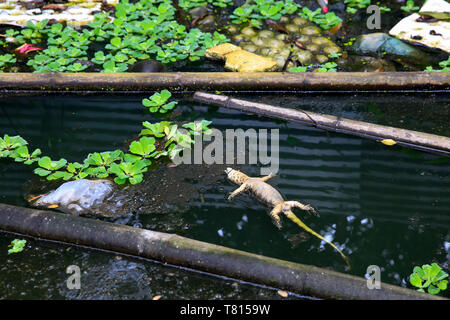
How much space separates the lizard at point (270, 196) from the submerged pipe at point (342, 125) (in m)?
0.97

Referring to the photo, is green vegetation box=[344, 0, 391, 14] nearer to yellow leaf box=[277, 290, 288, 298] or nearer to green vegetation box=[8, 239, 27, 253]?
yellow leaf box=[277, 290, 288, 298]

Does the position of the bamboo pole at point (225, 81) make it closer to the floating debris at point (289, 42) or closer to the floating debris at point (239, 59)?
the floating debris at point (239, 59)

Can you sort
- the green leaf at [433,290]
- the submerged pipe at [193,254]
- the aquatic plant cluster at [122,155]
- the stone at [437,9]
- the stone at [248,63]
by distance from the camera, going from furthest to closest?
the stone at [437,9] < the stone at [248,63] < the aquatic plant cluster at [122,155] < the green leaf at [433,290] < the submerged pipe at [193,254]

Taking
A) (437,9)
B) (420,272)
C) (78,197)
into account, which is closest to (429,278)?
(420,272)

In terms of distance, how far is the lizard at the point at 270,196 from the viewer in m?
4.06

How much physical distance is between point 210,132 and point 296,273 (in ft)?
7.23

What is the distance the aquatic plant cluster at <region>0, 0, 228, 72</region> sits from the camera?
6.57m

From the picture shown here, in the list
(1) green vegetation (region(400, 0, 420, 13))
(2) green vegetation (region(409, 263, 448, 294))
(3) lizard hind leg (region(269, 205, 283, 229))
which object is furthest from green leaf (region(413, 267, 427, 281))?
(1) green vegetation (region(400, 0, 420, 13))

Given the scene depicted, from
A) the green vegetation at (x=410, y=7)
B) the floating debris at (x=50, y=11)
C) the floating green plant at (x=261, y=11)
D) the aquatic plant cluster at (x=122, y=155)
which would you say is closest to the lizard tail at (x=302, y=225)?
the aquatic plant cluster at (x=122, y=155)

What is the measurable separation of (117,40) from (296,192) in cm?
369

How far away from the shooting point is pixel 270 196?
4211 millimetres

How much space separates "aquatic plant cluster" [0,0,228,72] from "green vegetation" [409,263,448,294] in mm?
4219

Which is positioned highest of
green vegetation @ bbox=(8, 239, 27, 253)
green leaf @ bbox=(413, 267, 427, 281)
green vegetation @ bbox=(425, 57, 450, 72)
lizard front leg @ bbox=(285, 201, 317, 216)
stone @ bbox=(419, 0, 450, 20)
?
stone @ bbox=(419, 0, 450, 20)

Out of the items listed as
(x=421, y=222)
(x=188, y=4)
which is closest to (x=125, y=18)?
(x=188, y=4)
